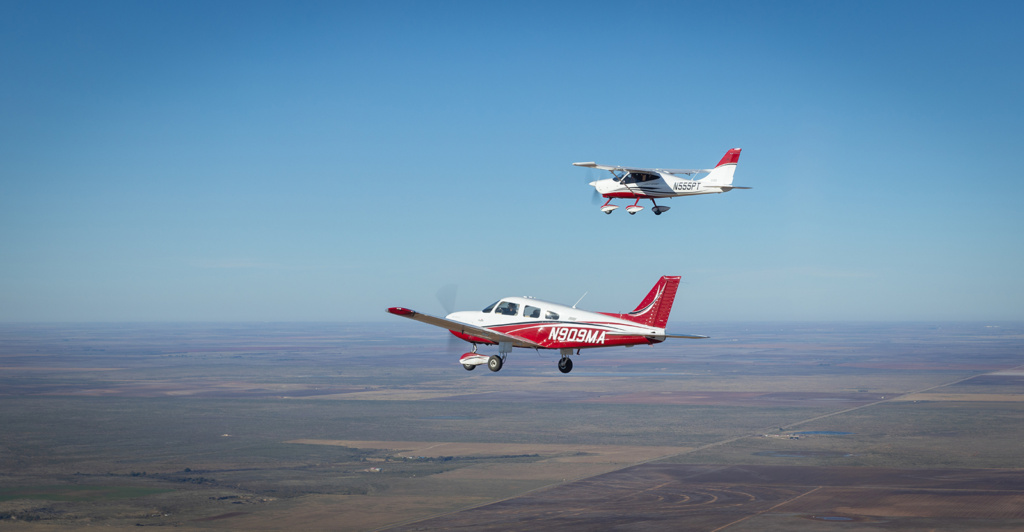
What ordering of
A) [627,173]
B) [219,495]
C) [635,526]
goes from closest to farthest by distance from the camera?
[627,173], [635,526], [219,495]

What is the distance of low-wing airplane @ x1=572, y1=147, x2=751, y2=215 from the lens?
61.5 meters

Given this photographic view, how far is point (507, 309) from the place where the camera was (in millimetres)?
53844

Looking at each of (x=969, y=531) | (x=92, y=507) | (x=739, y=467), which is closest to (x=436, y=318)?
(x=969, y=531)

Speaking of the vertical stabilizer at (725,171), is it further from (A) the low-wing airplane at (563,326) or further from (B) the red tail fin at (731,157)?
(A) the low-wing airplane at (563,326)

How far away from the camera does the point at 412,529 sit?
141 meters

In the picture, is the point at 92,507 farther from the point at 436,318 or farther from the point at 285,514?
the point at 436,318

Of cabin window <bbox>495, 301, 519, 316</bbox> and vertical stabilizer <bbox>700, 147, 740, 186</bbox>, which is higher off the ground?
vertical stabilizer <bbox>700, 147, 740, 186</bbox>

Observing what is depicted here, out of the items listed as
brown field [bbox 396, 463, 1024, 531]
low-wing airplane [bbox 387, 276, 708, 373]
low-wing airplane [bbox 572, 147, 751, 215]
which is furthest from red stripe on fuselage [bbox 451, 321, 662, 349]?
brown field [bbox 396, 463, 1024, 531]

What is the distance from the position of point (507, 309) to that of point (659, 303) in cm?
845

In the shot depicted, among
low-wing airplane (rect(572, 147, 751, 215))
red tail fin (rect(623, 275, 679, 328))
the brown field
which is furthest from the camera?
the brown field

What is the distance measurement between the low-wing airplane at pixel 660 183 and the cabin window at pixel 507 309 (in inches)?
360

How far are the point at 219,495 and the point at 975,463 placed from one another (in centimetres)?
14941

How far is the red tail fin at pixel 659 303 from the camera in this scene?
51.2 m

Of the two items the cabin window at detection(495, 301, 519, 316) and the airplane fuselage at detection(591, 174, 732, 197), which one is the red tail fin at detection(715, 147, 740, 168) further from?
the cabin window at detection(495, 301, 519, 316)
